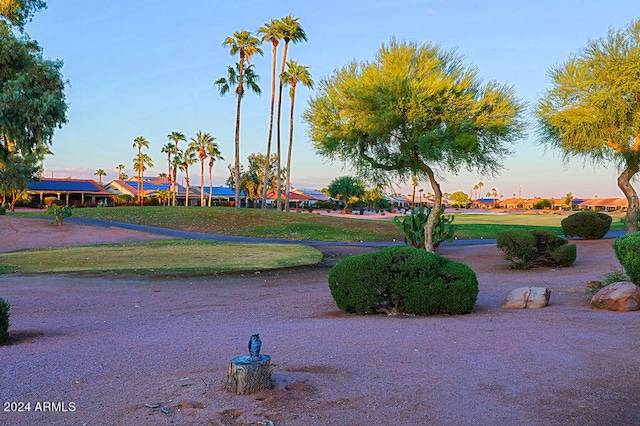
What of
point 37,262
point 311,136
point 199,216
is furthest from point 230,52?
point 37,262

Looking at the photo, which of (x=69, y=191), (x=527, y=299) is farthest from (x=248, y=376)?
(x=69, y=191)

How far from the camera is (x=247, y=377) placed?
5.13 meters

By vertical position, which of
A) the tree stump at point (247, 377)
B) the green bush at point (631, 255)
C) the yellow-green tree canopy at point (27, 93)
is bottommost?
the tree stump at point (247, 377)

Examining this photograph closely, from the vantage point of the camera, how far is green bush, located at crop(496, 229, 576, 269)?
1817 centimetres

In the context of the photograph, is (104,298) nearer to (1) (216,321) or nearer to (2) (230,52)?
(1) (216,321)

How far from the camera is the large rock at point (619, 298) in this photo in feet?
31.9

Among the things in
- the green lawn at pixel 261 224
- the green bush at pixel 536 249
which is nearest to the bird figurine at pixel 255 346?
the green bush at pixel 536 249

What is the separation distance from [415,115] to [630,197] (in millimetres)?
11690

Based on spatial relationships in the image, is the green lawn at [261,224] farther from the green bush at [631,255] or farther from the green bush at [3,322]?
the green bush at [3,322]

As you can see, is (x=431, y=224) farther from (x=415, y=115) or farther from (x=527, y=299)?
(x=527, y=299)

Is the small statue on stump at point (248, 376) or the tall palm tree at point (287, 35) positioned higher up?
the tall palm tree at point (287, 35)

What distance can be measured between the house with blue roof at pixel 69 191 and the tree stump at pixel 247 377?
3143 inches

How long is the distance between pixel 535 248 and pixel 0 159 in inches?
860

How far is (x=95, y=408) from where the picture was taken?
4930mm
